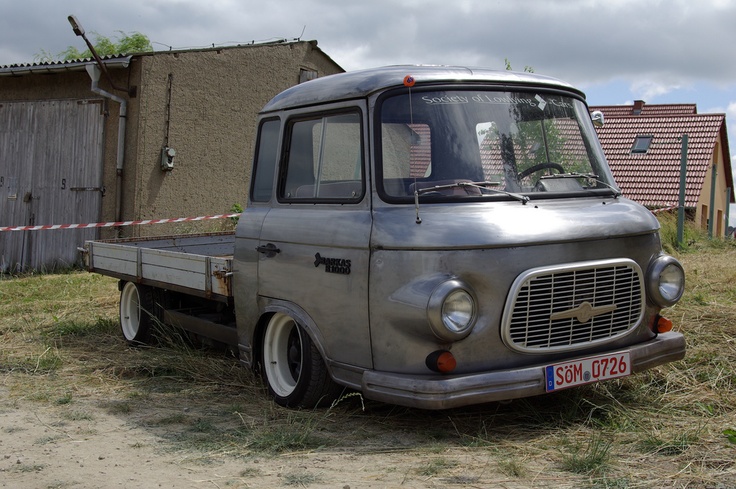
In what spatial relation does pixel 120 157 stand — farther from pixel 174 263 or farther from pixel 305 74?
pixel 174 263

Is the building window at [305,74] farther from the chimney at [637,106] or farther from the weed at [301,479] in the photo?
the chimney at [637,106]

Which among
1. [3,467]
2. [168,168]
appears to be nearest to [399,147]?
[3,467]

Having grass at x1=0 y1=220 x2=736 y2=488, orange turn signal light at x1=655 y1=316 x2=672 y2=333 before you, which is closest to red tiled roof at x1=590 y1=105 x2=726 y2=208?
grass at x1=0 y1=220 x2=736 y2=488

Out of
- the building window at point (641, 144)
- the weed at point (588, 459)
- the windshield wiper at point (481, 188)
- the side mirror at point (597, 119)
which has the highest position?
the building window at point (641, 144)

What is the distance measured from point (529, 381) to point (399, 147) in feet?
5.12

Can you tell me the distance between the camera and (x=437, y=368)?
456 cm

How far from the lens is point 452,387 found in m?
4.46

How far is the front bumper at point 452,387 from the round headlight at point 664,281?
1017 millimetres

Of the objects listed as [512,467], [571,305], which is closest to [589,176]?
[571,305]

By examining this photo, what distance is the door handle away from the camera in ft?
18.6

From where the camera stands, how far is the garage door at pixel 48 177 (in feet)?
46.1

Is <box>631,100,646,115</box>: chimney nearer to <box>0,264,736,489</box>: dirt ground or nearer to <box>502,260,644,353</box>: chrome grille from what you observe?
<box>0,264,736,489</box>: dirt ground

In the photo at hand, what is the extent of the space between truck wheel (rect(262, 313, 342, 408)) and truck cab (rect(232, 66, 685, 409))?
0.5 inches

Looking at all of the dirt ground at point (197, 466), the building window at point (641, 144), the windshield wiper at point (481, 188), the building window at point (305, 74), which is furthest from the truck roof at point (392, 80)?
the building window at point (641, 144)
